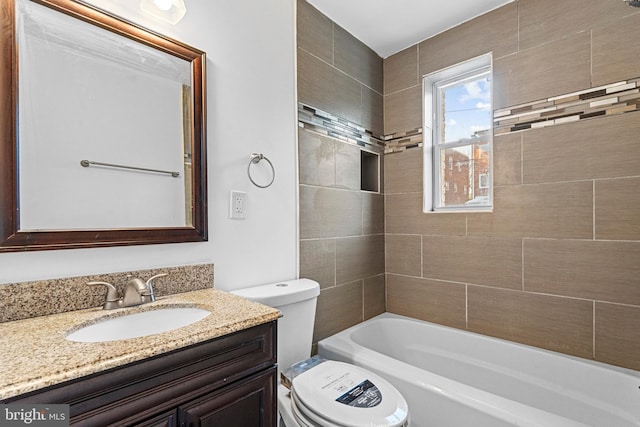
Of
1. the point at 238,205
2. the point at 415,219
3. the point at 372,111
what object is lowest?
the point at 415,219

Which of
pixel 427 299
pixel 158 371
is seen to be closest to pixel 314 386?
pixel 158 371

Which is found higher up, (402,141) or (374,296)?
(402,141)

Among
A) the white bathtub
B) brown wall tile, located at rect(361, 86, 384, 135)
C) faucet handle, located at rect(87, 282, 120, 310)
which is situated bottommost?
the white bathtub

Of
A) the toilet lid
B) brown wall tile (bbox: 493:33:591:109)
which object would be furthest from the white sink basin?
brown wall tile (bbox: 493:33:591:109)

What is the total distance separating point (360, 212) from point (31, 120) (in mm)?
1842

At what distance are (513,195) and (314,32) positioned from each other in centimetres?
164

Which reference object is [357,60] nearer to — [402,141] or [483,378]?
[402,141]

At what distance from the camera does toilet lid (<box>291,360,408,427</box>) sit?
1.06m

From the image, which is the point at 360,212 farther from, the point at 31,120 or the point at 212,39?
the point at 31,120

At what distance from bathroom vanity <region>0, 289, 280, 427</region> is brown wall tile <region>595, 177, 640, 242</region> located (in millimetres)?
1799

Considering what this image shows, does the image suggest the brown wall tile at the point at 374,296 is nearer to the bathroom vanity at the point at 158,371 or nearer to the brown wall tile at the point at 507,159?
the brown wall tile at the point at 507,159

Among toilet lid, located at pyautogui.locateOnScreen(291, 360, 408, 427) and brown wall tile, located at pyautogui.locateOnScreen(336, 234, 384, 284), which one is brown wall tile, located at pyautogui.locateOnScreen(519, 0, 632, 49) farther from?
toilet lid, located at pyautogui.locateOnScreen(291, 360, 408, 427)

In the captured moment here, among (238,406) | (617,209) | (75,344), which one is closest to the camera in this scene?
(75,344)

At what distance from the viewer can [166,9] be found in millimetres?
1313
